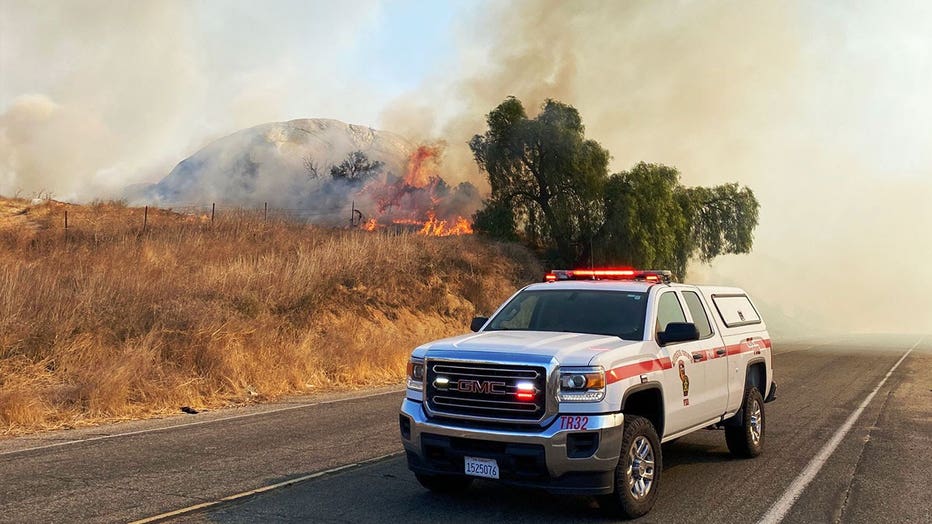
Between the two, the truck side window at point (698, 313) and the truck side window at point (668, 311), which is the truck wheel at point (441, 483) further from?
the truck side window at point (698, 313)

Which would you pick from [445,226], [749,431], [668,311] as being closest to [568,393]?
[668,311]

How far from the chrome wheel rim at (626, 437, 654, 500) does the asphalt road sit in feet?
0.79

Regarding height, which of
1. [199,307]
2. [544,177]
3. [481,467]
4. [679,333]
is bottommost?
[481,467]

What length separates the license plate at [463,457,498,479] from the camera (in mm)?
5643

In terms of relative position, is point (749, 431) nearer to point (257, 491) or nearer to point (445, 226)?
point (257, 491)

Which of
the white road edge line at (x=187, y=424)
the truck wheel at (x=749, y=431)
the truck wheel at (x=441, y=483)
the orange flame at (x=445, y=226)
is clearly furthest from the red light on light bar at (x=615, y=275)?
the orange flame at (x=445, y=226)

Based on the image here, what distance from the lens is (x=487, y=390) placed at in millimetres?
5801

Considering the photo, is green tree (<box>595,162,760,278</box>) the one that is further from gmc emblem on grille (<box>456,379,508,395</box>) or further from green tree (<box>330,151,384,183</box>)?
green tree (<box>330,151,384,183</box>)

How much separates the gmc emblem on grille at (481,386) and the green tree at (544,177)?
3471 centimetres

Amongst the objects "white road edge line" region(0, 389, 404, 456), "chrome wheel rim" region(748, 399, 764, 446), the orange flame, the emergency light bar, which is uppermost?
the orange flame

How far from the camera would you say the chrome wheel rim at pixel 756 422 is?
8501 millimetres

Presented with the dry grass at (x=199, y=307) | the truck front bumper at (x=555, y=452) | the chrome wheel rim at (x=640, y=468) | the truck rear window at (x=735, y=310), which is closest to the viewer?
the truck front bumper at (x=555, y=452)

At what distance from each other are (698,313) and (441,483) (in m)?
3.33

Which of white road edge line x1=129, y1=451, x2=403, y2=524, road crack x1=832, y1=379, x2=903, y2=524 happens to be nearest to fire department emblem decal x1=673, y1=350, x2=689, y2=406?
road crack x1=832, y1=379, x2=903, y2=524
